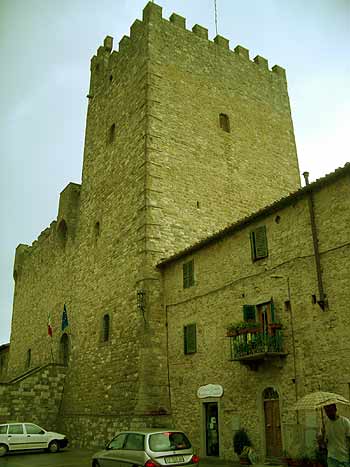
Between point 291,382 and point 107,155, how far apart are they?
13729 millimetres

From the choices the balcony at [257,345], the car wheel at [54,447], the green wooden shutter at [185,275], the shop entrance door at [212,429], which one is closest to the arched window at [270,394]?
the balcony at [257,345]

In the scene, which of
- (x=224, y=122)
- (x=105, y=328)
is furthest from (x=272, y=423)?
(x=224, y=122)

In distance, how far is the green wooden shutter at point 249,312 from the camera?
41.3 feet

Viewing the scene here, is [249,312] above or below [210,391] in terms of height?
above

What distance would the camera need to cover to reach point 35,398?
64.4ft

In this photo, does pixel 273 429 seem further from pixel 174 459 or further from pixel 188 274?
pixel 188 274

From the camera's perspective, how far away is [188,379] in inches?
577

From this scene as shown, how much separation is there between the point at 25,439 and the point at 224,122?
15094mm

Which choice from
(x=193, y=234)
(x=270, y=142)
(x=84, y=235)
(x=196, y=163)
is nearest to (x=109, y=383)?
(x=193, y=234)

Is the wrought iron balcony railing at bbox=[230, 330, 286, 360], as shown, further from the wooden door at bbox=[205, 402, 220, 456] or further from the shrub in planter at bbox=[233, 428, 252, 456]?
the wooden door at bbox=[205, 402, 220, 456]

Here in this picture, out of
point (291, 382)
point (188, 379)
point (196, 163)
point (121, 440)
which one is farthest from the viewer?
point (196, 163)

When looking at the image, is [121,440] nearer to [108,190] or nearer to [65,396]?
[65,396]

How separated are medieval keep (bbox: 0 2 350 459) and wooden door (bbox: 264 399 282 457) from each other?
0.15 ft

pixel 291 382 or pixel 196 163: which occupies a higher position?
pixel 196 163
